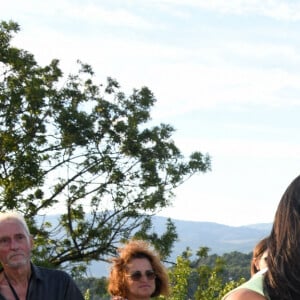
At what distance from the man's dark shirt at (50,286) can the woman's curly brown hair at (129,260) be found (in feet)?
2.53

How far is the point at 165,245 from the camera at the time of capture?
16562 mm

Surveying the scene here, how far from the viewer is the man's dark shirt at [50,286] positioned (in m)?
4.86

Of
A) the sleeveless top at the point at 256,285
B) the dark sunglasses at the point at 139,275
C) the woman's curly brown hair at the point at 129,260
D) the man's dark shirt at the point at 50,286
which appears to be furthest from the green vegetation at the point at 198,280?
the sleeveless top at the point at 256,285

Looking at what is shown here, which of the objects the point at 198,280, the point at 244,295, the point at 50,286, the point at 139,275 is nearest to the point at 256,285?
the point at 244,295


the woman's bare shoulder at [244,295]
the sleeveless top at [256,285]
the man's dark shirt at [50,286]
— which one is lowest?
the woman's bare shoulder at [244,295]

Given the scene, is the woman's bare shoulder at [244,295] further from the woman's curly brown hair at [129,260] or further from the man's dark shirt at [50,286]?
the woman's curly brown hair at [129,260]

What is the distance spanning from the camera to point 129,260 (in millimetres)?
5801

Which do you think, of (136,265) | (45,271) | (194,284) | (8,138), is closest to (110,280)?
(136,265)

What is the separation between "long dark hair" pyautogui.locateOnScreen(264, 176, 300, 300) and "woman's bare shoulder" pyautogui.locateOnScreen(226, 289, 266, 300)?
0.04 meters

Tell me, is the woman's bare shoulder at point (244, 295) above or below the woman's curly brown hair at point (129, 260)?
below

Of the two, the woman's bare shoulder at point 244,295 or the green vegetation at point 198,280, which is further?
the green vegetation at point 198,280

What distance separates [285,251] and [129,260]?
3.52 m

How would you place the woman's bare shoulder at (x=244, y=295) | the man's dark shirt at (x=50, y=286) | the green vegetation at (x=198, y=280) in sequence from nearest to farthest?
the woman's bare shoulder at (x=244, y=295)
the man's dark shirt at (x=50, y=286)
the green vegetation at (x=198, y=280)

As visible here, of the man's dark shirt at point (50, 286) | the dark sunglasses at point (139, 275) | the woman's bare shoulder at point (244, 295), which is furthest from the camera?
the dark sunglasses at point (139, 275)
